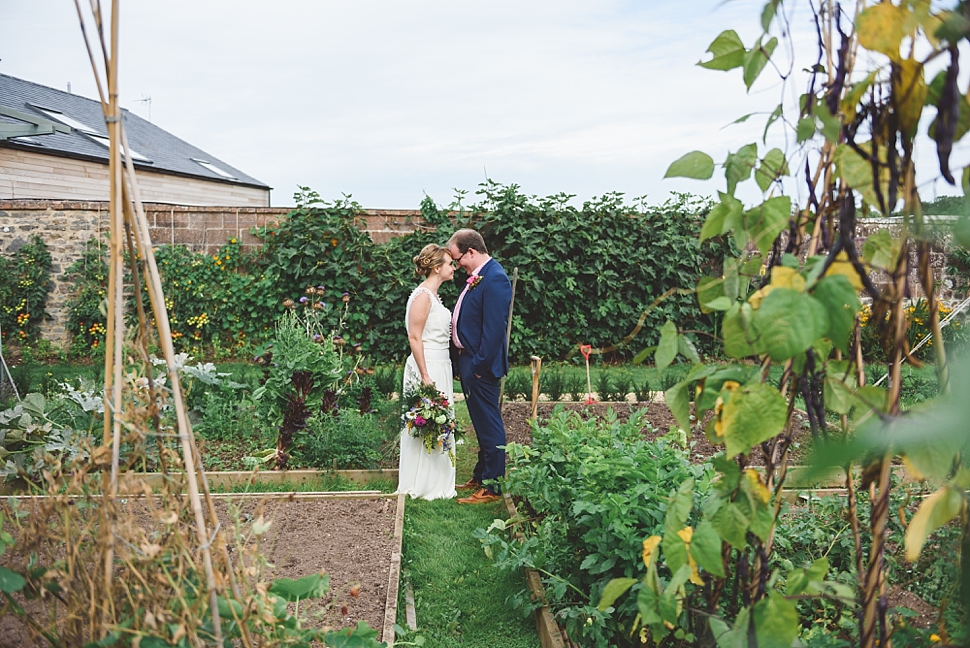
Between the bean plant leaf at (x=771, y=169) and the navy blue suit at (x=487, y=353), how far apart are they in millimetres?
3475

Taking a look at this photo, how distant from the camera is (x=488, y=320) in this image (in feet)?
15.5

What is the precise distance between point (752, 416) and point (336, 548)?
10.5 feet

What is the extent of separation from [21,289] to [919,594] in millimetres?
11278

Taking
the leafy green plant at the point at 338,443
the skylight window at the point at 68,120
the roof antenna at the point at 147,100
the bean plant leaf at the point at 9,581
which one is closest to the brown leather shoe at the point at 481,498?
the leafy green plant at the point at 338,443

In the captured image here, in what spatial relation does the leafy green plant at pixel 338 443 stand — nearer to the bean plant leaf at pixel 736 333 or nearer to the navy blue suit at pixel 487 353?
the navy blue suit at pixel 487 353

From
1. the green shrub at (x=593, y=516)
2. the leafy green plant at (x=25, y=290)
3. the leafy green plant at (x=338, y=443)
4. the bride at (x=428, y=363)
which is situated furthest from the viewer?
the leafy green plant at (x=25, y=290)

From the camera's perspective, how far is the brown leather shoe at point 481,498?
4867 millimetres

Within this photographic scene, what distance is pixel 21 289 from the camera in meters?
10.3

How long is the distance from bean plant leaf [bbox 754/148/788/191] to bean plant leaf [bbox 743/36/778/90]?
5.4 inches

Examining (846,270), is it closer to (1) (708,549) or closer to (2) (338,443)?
(1) (708,549)

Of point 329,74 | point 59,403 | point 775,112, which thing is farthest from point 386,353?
point 775,112

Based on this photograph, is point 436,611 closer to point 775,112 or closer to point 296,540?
point 296,540

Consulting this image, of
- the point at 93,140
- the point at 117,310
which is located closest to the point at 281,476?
the point at 117,310

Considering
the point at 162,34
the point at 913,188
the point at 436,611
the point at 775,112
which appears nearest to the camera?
the point at 913,188
